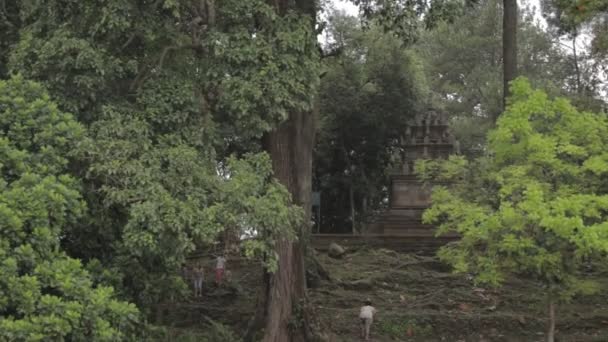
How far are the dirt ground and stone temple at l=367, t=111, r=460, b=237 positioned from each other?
14.6ft

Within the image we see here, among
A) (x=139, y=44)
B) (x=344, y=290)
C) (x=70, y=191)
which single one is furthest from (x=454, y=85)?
(x=70, y=191)

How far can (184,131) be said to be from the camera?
29.1 ft

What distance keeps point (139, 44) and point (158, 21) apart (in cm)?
49

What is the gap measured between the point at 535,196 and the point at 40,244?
695 centimetres

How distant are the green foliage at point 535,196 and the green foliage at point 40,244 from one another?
6.09m

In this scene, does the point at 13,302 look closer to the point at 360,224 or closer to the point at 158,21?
the point at 158,21

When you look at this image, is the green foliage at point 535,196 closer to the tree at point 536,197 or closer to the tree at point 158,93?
the tree at point 536,197

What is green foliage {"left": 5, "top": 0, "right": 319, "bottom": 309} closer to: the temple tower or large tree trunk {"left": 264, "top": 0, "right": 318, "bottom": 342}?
large tree trunk {"left": 264, "top": 0, "right": 318, "bottom": 342}

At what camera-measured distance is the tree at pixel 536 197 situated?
11.0 meters

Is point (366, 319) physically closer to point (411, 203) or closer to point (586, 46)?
point (411, 203)

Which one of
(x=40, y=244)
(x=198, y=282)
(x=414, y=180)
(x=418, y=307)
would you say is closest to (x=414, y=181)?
(x=414, y=180)

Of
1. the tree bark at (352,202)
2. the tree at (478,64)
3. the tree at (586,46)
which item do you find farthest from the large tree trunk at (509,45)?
the tree at (478,64)

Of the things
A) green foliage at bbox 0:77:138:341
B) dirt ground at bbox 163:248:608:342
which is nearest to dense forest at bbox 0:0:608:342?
green foliage at bbox 0:77:138:341

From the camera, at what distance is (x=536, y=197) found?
10797mm
